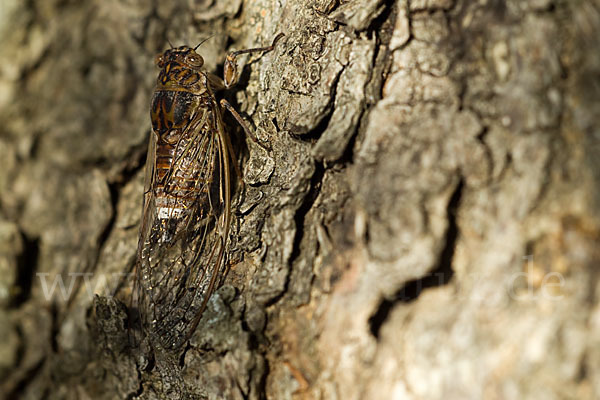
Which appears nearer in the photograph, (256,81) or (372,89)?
(372,89)

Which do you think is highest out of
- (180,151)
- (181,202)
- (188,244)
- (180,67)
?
(180,67)

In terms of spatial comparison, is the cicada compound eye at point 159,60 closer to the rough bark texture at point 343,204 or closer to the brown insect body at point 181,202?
the brown insect body at point 181,202

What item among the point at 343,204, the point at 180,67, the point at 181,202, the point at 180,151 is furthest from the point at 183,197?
the point at 343,204

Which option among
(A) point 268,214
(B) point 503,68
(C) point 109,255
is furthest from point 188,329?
(B) point 503,68

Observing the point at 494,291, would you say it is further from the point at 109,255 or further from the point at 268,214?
the point at 109,255

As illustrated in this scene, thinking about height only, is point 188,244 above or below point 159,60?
below

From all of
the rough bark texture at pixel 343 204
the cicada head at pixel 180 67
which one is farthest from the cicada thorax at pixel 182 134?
the rough bark texture at pixel 343 204

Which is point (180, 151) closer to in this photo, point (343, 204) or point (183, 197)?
point (183, 197)

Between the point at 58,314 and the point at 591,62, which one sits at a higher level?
the point at 591,62
